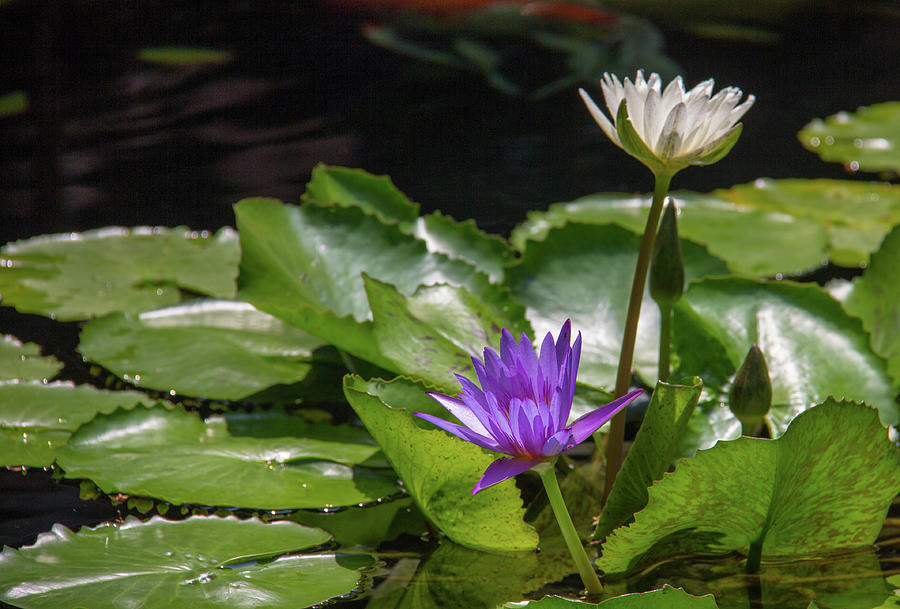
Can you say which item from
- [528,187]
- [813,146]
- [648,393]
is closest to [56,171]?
[528,187]

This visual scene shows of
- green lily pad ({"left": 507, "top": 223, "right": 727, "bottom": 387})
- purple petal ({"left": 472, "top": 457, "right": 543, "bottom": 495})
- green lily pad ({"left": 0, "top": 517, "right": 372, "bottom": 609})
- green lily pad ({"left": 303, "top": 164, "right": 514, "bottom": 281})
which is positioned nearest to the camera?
purple petal ({"left": 472, "top": 457, "right": 543, "bottom": 495})

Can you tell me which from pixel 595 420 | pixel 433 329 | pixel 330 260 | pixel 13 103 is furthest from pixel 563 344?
pixel 13 103

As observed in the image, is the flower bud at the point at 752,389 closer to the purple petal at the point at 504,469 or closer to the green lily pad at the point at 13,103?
the purple petal at the point at 504,469

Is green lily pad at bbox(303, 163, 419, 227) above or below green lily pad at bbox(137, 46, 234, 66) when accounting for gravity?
below

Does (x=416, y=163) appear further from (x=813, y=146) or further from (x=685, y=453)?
(x=685, y=453)

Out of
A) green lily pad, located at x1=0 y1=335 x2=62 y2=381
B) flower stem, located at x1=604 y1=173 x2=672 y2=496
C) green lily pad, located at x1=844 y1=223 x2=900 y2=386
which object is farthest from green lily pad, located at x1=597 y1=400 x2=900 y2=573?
green lily pad, located at x1=0 y1=335 x2=62 y2=381

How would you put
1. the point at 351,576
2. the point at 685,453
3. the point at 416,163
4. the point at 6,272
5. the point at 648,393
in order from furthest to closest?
the point at 416,163
the point at 6,272
the point at 648,393
the point at 685,453
the point at 351,576

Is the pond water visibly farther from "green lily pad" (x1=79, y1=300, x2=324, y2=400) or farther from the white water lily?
the white water lily
